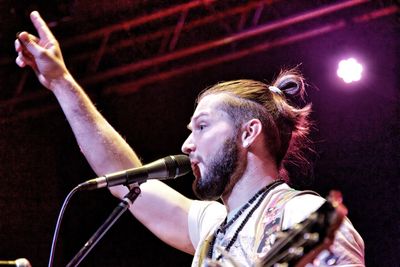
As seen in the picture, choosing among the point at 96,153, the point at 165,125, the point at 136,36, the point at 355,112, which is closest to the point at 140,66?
the point at 136,36

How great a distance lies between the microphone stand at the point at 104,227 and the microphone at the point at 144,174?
5cm

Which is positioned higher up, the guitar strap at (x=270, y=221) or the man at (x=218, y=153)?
the man at (x=218, y=153)

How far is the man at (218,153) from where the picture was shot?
272 centimetres

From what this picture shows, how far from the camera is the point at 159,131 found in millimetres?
5945

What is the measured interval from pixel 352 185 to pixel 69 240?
2657mm

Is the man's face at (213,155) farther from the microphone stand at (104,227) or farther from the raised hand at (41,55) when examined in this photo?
the raised hand at (41,55)

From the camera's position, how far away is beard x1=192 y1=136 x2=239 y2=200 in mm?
2820

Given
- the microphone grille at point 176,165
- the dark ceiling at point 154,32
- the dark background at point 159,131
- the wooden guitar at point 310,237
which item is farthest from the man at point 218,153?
the dark ceiling at point 154,32

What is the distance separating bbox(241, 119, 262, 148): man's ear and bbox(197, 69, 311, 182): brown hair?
1.2 inches

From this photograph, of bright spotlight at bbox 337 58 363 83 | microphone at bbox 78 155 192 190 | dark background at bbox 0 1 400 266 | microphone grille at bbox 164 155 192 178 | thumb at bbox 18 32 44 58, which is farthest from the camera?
bright spotlight at bbox 337 58 363 83

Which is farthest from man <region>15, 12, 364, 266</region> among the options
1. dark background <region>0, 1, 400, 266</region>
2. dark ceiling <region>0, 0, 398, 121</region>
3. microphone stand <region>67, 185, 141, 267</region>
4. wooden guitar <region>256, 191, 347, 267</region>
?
dark ceiling <region>0, 0, 398, 121</region>

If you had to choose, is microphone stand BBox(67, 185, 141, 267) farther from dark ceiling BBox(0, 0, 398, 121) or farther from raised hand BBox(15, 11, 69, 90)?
dark ceiling BBox(0, 0, 398, 121)

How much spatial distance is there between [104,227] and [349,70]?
3.38 m

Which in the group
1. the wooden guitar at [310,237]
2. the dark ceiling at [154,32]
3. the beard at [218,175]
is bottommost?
the wooden guitar at [310,237]
